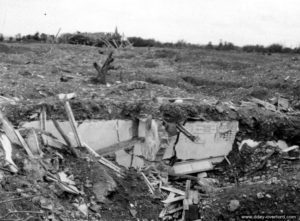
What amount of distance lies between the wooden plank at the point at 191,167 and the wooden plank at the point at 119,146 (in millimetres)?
737

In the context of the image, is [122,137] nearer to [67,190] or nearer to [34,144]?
[34,144]

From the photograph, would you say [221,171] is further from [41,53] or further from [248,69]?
[41,53]

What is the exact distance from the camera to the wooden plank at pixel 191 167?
6.46m

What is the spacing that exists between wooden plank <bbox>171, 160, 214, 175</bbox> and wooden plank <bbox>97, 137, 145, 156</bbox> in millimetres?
737

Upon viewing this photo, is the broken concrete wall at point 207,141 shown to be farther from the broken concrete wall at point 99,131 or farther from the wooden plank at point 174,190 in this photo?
the wooden plank at point 174,190

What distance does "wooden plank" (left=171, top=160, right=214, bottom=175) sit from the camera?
21.2 feet

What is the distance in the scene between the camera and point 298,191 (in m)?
4.90

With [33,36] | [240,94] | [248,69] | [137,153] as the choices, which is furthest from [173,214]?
[33,36]

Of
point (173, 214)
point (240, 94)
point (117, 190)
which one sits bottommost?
point (173, 214)

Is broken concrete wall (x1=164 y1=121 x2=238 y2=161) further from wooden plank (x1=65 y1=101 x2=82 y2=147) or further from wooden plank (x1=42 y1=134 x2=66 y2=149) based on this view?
wooden plank (x1=42 y1=134 x2=66 y2=149)

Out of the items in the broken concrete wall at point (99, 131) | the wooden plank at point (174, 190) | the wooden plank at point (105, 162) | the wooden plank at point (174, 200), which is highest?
the broken concrete wall at point (99, 131)

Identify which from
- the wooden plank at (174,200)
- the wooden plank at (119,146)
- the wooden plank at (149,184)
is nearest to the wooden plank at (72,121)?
the wooden plank at (119,146)

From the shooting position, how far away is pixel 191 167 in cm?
659

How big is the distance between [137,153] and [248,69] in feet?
25.4
